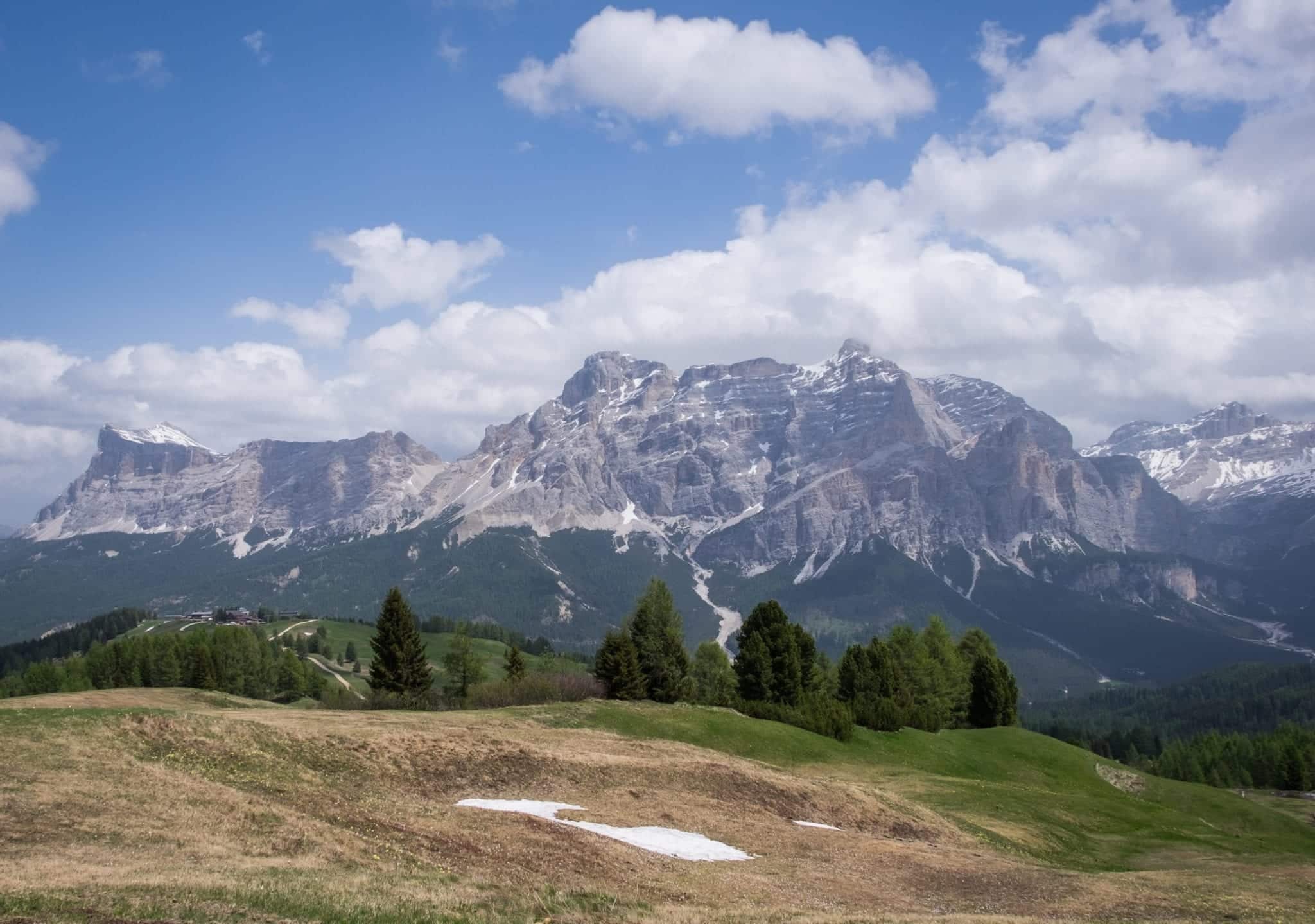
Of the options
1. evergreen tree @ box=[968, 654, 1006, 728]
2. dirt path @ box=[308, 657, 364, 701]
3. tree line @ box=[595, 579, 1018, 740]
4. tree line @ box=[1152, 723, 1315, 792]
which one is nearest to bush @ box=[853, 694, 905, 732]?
tree line @ box=[595, 579, 1018, 740]

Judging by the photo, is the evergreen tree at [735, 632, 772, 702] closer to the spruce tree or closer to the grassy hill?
the grassy hill

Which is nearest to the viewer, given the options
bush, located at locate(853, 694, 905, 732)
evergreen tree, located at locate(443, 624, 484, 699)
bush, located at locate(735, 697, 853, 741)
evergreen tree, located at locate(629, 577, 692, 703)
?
bush, located at locate(735, 697, 853, 741)

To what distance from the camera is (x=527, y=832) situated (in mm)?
32344

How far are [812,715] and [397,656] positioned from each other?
37135 millimetres

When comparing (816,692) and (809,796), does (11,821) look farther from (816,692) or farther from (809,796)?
(816,692)

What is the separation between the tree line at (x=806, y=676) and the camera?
78.4 metres

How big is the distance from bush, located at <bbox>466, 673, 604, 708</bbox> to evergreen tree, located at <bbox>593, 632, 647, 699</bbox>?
3733 mm

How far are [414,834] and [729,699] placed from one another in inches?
2227

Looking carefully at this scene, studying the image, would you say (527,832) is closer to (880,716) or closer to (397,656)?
(397,656)

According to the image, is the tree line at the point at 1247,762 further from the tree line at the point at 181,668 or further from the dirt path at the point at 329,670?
the dirt path at the point at 329,670

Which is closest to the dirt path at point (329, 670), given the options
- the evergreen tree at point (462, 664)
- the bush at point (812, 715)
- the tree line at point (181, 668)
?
the tree line at point (181, 668)

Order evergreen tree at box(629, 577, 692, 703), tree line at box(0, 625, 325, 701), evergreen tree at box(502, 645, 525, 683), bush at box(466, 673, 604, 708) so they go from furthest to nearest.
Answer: tree line at box(0, 625, 325, 701) → evergreen tree at box(502, 645, 525, 683) → bush at box(466, 673, 604, 708) → evergreen tree at box(629, 577, 692, 703)

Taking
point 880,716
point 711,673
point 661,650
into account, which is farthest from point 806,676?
point 661,650

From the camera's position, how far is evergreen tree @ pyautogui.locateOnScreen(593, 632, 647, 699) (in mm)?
77812
